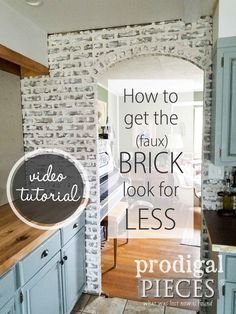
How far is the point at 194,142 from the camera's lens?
6.82 m

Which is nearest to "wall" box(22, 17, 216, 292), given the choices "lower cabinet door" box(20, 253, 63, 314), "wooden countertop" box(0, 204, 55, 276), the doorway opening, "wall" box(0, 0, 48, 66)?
"wall" box(0, 0, 48, 66)

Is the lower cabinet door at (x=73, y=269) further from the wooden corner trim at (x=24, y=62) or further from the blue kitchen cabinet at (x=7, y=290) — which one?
the wooden corner trim at (x=24, y=62)

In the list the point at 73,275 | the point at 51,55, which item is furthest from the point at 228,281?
the point at 51,55

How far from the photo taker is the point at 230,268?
5.27 feet

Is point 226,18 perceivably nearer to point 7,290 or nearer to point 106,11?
point 106,11

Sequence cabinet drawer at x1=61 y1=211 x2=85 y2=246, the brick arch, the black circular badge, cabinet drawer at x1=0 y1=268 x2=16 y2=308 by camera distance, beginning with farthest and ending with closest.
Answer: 1. the black circular badge
2. the brick arch
3. cabinet drawer at x1=61 y1=211 x2=85 y2=246
4. cabinet drawer at x1=0 y1=268 x2=16 y2=308

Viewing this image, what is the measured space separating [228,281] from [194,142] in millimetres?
5482

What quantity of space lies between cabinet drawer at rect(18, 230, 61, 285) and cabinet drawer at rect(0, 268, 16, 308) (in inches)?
2.6

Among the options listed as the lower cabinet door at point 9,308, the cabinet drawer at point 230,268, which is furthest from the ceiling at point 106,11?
the lower cabinet door at point 9,308

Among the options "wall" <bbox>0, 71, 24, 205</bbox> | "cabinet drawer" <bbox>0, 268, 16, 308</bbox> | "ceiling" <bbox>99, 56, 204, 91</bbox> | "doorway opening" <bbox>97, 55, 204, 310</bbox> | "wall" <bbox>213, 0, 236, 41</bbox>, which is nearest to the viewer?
"cabinet drawer" <bbox>0, 268, 16, 308</bbox>

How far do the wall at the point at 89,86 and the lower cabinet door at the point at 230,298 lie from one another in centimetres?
70

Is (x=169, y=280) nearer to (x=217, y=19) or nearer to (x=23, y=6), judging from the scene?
(x=217, y=19)

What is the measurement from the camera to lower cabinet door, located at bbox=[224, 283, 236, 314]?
1603mm

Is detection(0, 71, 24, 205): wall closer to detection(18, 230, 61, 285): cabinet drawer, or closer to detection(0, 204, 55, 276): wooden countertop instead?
detection(0, 204, 55, 276): wooden countertop
